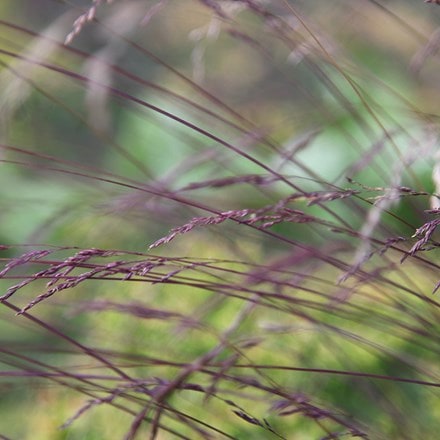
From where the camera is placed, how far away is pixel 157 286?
186 cm

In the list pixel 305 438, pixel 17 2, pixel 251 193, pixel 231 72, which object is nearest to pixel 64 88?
pixel 231 72

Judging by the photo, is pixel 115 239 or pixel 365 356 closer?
pixel 365 356

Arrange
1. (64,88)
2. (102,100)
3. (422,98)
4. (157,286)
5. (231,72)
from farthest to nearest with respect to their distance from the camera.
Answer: (231,72) < (64,88) < (422,98) < (157,286) < (102,100)

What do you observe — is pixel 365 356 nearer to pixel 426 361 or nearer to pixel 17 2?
pixel 426 361

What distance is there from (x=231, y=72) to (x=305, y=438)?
2779mm

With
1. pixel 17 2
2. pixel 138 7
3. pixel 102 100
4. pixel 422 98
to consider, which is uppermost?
pixel 17 2

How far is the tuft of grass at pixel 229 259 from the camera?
941 millimetres

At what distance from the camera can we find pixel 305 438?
4.47ft

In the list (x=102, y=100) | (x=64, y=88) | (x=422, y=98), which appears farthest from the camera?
(x=64, y=88)

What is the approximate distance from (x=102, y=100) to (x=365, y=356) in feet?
2.24

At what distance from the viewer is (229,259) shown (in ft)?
5.96

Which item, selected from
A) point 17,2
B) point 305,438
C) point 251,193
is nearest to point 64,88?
point 17,2

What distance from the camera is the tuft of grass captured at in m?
0.94

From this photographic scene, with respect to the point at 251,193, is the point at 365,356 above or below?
below
